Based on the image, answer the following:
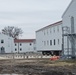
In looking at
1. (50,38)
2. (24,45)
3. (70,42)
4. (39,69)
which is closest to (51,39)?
(50,38)

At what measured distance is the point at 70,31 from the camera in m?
46.2

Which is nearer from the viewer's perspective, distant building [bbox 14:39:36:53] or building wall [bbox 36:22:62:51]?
building wall [bbox 36:22:62:51]

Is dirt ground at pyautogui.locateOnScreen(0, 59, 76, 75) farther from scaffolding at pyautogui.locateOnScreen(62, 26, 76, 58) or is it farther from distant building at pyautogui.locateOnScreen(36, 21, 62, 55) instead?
distant building at pyautogui.locateOnScreen(36, 21, 62, 55)

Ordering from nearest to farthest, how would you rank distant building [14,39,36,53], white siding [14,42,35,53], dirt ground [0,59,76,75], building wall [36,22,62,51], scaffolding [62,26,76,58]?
dirt ground [0,59,76,75], scaffolding [62,26,76,58], building wall [36,22,62,51], white siding [14,42,35,53], distant building [14,39,36,53]

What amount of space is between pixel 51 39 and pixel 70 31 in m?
16.1

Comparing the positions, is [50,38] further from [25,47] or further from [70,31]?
[25,47]

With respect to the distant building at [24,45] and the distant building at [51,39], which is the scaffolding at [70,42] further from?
the distant building at [24,45]

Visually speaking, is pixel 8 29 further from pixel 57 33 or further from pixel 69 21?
pixel 69 21

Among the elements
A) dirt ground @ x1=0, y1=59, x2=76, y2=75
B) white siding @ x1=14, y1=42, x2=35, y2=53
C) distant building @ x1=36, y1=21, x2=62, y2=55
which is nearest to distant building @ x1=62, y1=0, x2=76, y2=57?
distant building @ x1=36, y1=21, x2=62, y2=55

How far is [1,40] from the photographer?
109062mm

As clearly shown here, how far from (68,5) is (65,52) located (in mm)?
7159

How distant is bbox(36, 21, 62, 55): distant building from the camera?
57.7 m

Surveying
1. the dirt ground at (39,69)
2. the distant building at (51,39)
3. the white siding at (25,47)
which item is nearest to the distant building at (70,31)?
the distant building at (51,39)

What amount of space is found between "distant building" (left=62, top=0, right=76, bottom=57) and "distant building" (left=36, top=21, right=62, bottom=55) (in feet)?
29.0
